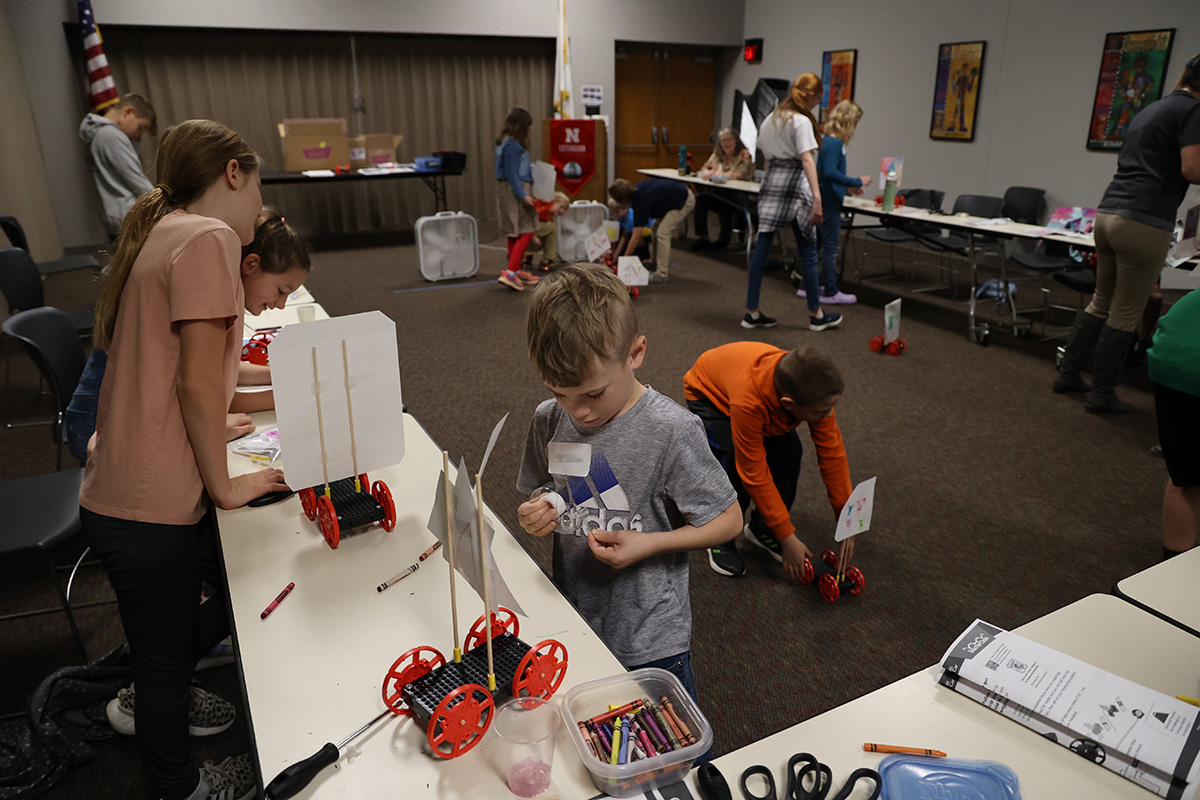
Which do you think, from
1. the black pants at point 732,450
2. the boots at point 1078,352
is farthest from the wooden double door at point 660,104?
the black pants at point 732,450

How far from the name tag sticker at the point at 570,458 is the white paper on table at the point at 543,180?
5.11 metres

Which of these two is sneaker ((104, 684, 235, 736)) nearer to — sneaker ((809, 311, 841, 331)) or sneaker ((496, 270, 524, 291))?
sneaker ((809, 311, 841, 331))

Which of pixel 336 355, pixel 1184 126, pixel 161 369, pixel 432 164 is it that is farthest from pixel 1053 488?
pixel 432 164

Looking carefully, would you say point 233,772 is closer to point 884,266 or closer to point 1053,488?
point 1053,488

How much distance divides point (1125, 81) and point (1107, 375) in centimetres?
346

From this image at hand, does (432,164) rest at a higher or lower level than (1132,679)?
higher

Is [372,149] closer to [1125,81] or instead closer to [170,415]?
[1125,81]

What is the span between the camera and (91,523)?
48.7 inches

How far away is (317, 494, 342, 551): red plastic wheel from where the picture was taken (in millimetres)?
1347

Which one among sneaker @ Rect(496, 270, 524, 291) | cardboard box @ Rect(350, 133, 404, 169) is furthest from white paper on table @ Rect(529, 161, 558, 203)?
cardboard box @ Rect(350, 133, 404, 169)

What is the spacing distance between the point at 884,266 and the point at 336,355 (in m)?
6.45

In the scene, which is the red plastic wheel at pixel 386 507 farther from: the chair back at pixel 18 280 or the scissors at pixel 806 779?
the chair back at pixel 18 280

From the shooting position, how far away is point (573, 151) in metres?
7.76

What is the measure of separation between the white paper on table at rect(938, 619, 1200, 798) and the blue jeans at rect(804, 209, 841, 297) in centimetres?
425
